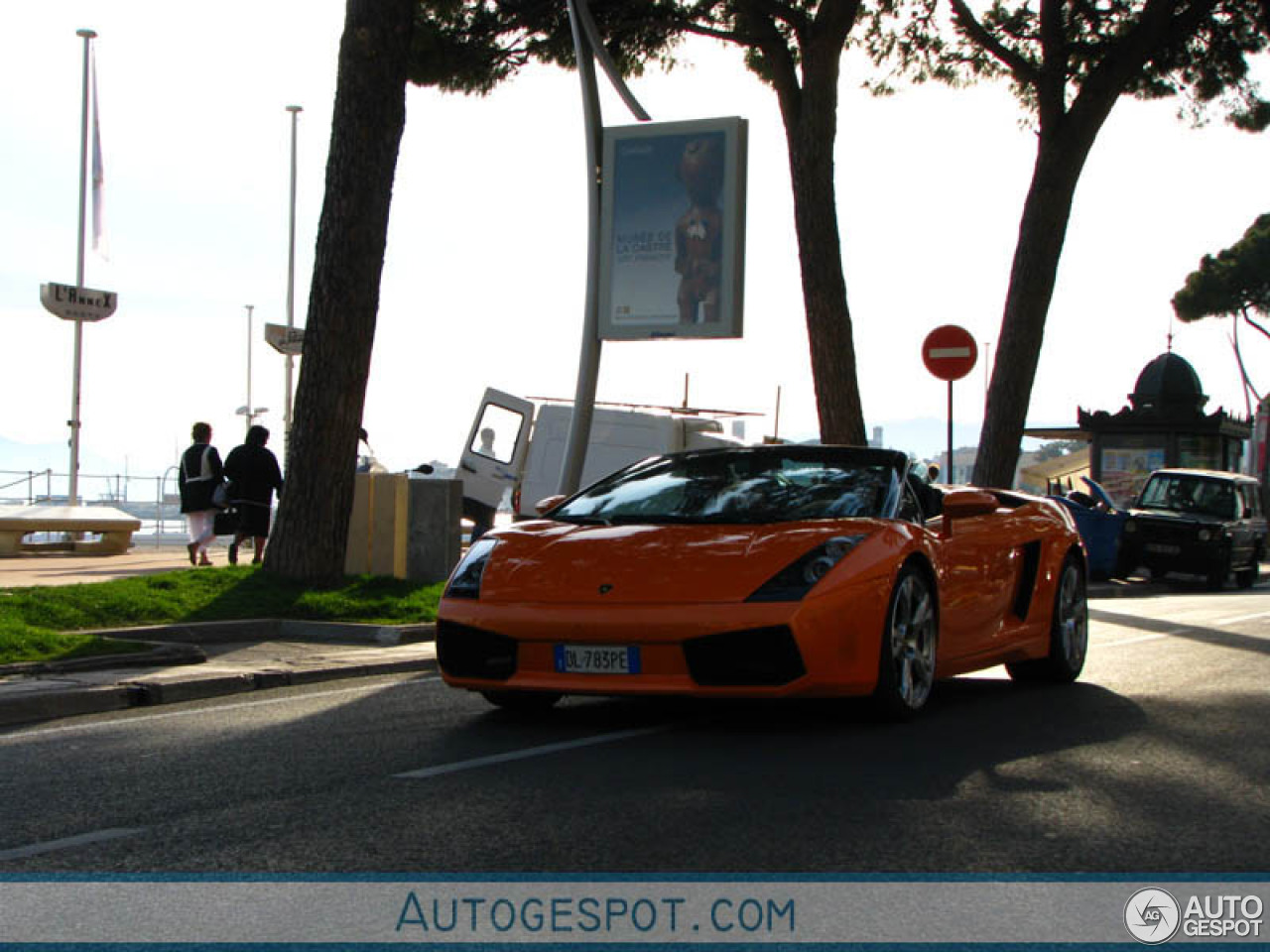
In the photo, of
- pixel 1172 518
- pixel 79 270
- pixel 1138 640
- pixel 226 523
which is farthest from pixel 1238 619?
pixel 79 270

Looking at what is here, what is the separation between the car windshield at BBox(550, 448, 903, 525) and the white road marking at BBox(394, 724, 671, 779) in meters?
1.12

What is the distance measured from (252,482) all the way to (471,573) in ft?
34.5

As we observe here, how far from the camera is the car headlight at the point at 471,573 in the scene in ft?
24.3

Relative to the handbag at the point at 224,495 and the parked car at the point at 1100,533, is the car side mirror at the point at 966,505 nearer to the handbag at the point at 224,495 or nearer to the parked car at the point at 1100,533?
the handbag at the point at 224,495

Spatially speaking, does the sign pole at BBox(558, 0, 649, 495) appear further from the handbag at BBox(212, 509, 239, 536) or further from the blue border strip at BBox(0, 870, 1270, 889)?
the blue border strip at BBox(0, 870, 1270, 889)

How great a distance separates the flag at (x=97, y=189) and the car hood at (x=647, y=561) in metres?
25.5

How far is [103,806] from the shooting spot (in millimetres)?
5395

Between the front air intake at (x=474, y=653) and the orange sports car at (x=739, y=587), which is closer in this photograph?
the orange sports car at (x=739, y=587)

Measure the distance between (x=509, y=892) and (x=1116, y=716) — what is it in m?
4.45

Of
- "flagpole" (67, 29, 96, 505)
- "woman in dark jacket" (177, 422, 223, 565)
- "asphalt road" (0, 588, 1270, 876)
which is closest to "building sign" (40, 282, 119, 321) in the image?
"flagpole" (67, 29, 96, 505)

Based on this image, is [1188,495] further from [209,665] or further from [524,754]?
[524,754]

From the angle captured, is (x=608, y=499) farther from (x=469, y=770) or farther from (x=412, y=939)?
(x=412, y=939)

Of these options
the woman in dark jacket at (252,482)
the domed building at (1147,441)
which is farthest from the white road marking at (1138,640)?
the domed building at (1147,441)

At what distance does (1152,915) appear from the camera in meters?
4.10
